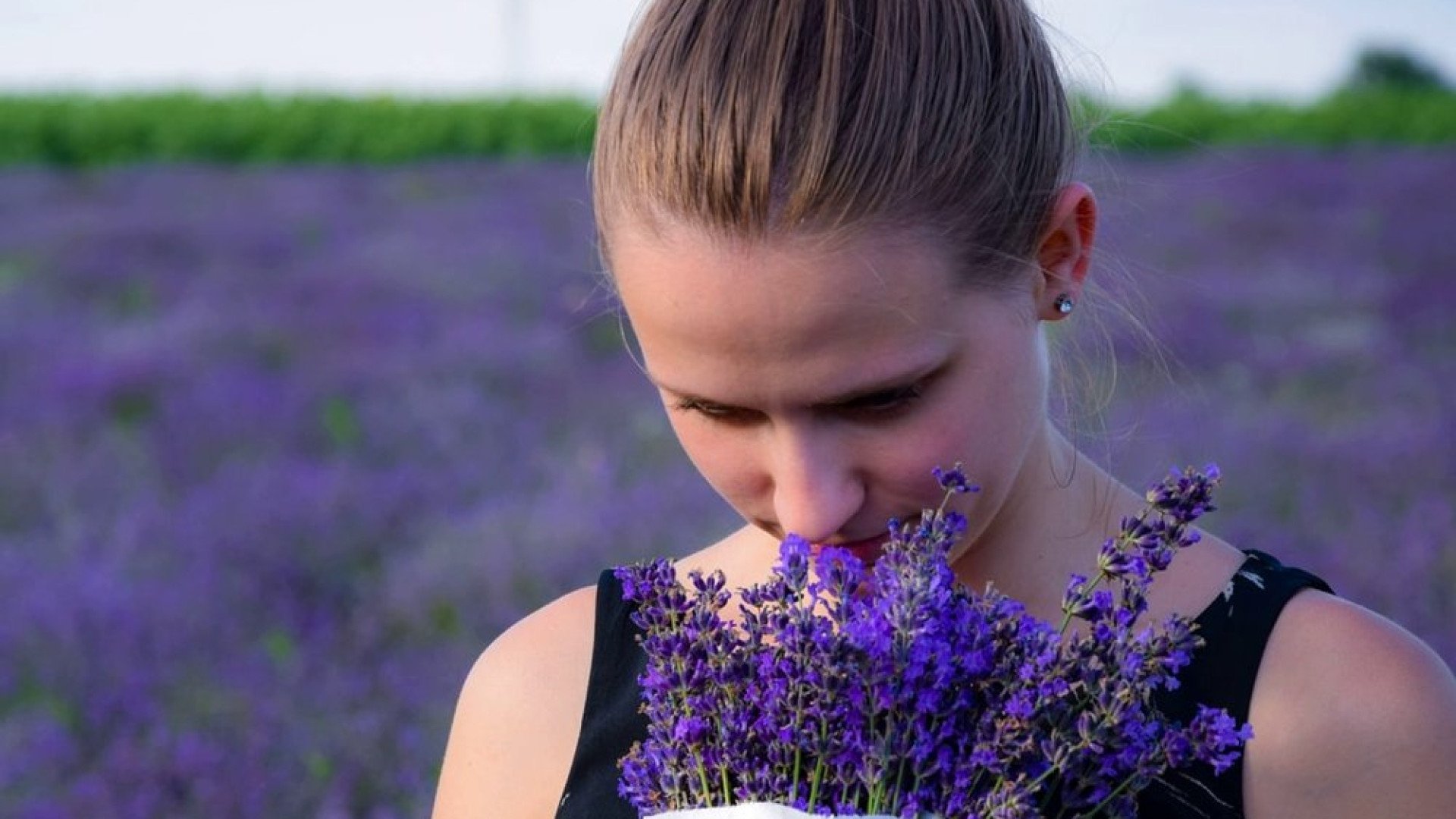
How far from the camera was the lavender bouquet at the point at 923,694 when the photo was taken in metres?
1.27

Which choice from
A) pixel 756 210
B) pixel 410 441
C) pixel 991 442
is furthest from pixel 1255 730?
pixel 410 441

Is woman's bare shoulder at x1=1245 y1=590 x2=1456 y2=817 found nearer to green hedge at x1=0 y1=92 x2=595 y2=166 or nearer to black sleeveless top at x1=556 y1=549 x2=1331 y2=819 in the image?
black sleeveless top at x1=556 y1=549 x2=1331 y2=819

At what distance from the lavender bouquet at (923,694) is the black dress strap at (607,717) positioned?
535 millimetres

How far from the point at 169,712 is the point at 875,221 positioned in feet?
12.0

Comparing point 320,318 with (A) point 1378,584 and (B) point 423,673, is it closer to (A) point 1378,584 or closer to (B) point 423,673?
(B) point 423,673

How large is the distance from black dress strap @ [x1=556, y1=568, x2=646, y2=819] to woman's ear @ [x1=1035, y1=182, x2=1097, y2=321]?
59cm

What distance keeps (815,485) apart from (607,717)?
51cm

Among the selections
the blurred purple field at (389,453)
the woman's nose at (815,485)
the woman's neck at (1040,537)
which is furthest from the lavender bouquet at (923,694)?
the blurred purple field at (389,453)

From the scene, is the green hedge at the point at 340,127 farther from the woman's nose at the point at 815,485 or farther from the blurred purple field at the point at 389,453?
the woman's nose at the point at 815,485

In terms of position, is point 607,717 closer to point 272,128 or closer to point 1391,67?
point 272,128

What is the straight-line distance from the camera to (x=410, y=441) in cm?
746

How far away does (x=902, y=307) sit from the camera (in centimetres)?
158

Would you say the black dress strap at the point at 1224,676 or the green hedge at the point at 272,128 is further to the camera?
the green hedge at the point at 272,128

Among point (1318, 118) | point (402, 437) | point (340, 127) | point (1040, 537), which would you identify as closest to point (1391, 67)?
point (1318, 118)
